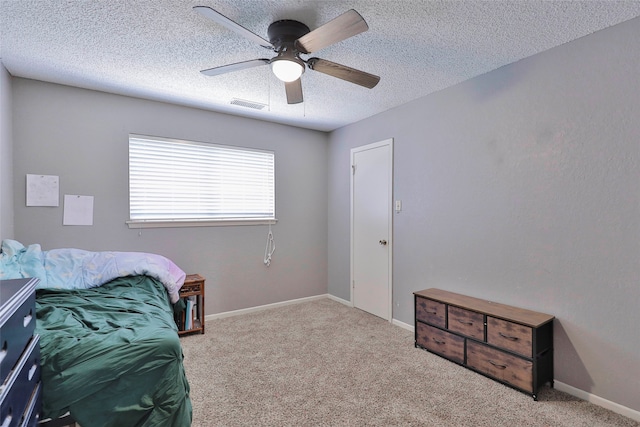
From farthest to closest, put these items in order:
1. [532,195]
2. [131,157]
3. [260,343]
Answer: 1. [131,157]
2. [260,343]
3. [532,195]

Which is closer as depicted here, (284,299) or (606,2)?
(606,2)

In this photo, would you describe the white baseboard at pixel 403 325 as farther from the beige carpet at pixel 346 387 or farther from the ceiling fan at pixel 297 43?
the ceiling fan at pixel 297 43

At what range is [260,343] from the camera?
314 centimetres

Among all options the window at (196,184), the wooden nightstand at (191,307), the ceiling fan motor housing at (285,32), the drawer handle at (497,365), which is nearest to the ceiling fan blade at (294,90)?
the ceiling fan motor housing at (285,32)

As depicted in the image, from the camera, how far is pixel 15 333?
3.72 ft

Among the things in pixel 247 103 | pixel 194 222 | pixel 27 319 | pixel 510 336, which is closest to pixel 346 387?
pixel 510 336

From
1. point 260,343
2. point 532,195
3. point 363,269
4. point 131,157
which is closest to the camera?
point 532,195

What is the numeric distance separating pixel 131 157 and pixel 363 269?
3000 millimetres

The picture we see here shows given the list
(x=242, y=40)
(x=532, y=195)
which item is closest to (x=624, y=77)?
(x=532, y=195)

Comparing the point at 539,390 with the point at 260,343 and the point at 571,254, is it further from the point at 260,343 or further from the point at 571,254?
the point at 260,343

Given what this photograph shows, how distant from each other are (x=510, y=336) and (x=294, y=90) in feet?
7.96

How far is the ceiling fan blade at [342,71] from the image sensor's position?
2.10 meters

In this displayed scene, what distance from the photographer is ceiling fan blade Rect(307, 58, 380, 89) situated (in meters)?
2.10

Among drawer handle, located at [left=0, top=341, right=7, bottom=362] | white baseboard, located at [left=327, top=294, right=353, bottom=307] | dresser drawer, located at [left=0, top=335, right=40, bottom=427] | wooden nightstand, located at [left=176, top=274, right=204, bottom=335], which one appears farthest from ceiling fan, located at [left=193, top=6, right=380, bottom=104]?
white baseboard, located at [left=327, top=294, right=353, bottom=307]
